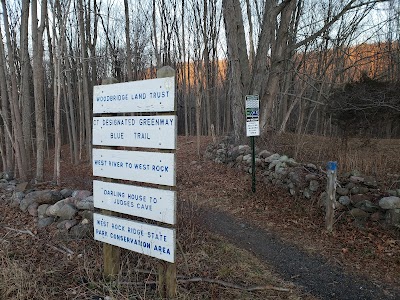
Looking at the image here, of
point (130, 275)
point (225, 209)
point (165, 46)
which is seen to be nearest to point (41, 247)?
point (130, 275)

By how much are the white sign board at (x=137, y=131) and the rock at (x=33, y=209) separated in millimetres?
2992

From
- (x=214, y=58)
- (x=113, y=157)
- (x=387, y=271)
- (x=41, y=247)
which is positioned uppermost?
(x=214, y=58)

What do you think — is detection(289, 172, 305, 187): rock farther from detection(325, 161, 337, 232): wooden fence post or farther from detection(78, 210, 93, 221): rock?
detection(78, 210, 93, 221): rock

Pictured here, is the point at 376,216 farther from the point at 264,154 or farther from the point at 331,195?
the point at 264,154

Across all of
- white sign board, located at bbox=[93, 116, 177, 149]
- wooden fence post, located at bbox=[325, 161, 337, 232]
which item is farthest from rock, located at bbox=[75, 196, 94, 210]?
wooden fence post, located at bbox=[325, 161, 337, 232]

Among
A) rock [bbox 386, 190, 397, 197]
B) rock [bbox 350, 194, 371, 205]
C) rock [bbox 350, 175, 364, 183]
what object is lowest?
rock [bbox 350, 194, 371, 205]

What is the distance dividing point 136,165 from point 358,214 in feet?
12.8

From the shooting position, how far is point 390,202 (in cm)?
452

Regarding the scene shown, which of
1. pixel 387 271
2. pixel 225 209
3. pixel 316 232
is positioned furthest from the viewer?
pixel 225 209

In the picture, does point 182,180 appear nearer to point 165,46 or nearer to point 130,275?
point 130,275

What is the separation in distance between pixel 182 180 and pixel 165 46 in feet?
44.6

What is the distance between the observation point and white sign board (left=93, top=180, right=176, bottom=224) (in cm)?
259

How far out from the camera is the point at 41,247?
399 cm

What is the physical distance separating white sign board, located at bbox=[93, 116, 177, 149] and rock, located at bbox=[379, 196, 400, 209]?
3792mm
